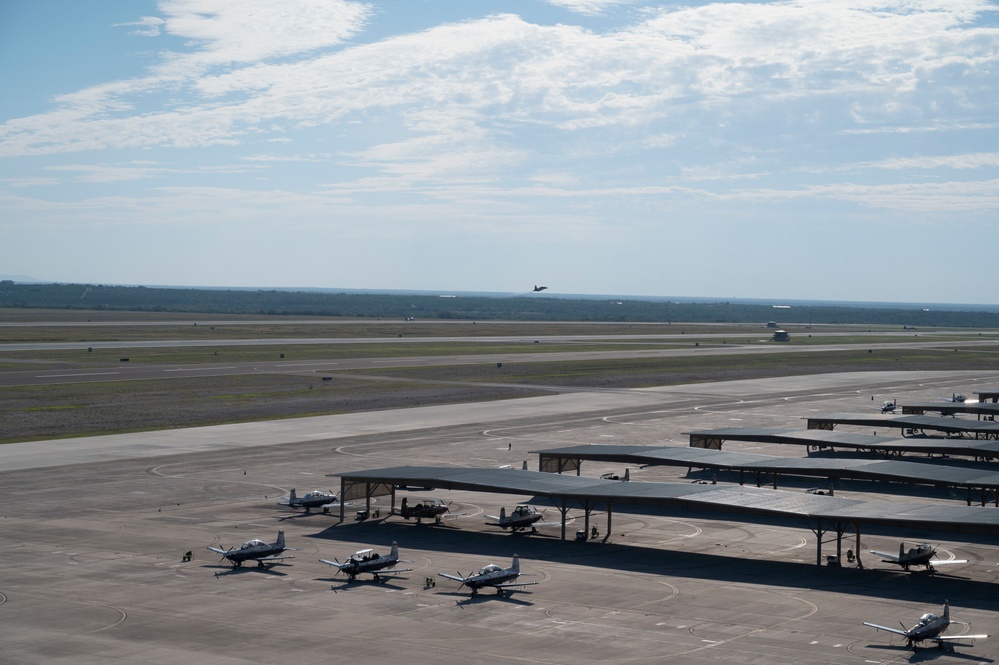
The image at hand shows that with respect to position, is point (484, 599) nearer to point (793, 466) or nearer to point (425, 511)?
point (425, 511)

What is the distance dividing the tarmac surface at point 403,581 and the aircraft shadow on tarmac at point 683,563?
7.8 inches

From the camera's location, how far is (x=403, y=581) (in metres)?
50.7

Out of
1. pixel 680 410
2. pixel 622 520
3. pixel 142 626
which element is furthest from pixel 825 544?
pixel 680 410

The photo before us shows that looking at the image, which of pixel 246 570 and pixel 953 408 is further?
pixel 953 408

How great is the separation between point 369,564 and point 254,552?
6098 mm

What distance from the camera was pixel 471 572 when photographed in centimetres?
5225

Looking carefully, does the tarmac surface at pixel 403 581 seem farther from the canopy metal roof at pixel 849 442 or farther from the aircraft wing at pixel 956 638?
the canopy metal roof at pixel 849 442

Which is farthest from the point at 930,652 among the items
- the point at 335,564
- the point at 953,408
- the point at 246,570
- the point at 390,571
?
the point at 953,408

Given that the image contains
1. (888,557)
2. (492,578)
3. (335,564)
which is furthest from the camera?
(888,557)

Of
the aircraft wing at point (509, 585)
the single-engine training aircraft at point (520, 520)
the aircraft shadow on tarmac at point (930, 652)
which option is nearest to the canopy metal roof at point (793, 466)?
the single-engine training aircraft at point (520, 520)

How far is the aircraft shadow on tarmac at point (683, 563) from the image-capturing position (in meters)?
49.7

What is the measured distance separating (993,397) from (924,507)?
3069 inches

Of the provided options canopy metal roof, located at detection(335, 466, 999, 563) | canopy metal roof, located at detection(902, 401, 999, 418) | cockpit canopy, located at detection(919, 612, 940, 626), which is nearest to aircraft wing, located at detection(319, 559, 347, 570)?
canopy metal roof, located at detection(335, 466, 999, 563)

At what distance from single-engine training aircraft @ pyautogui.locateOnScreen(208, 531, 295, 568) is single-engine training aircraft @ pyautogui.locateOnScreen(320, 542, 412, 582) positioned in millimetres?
2966
